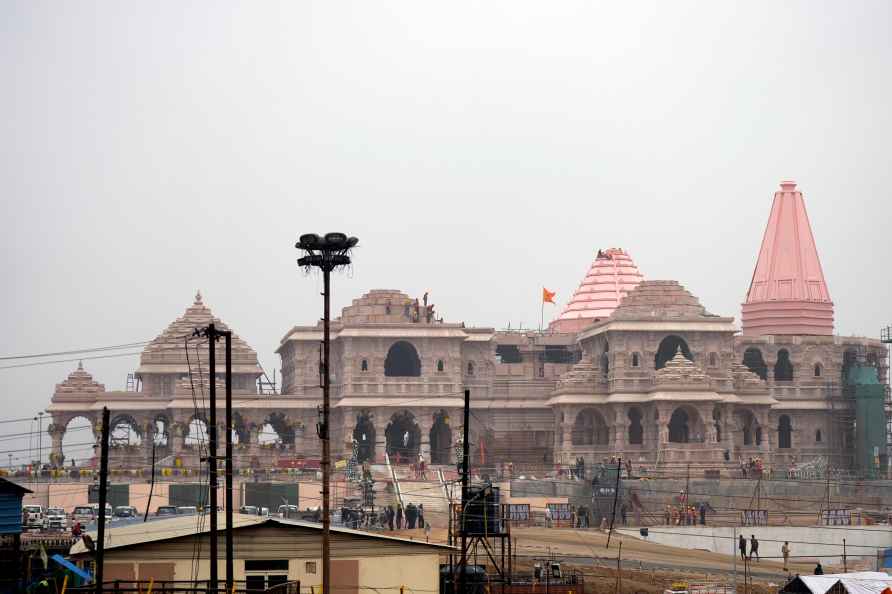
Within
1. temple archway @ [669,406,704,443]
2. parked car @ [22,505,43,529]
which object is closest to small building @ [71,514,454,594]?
parked car @ [22,505,43,529]

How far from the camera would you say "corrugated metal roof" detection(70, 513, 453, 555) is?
50.2m

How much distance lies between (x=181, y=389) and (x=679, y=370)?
91.1 feet

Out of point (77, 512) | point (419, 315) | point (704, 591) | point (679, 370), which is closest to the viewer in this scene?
point (704, 591)

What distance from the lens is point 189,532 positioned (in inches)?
2067

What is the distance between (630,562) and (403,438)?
45.4 meters

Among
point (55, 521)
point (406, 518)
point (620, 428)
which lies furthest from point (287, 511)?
point (620, 428)

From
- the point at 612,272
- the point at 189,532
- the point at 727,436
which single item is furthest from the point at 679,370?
the point at 189,532

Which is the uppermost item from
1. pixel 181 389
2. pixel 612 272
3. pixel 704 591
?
pixel 612 272

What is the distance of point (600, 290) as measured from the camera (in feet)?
400

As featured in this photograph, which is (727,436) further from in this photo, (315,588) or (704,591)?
(315,588)

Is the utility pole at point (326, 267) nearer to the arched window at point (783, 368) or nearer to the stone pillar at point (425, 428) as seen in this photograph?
the stone pillar at point (425, 428)

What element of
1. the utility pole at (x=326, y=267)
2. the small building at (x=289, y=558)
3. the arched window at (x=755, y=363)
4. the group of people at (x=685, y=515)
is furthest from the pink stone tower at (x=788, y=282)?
the utility pole at (x=326, y=267)

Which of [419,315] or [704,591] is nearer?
[704,591]

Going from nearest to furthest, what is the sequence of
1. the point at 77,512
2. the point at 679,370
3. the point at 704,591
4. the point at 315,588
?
the point at 315,588 < the point at 704,591 < the point at 77,512 < the point at 679,370
